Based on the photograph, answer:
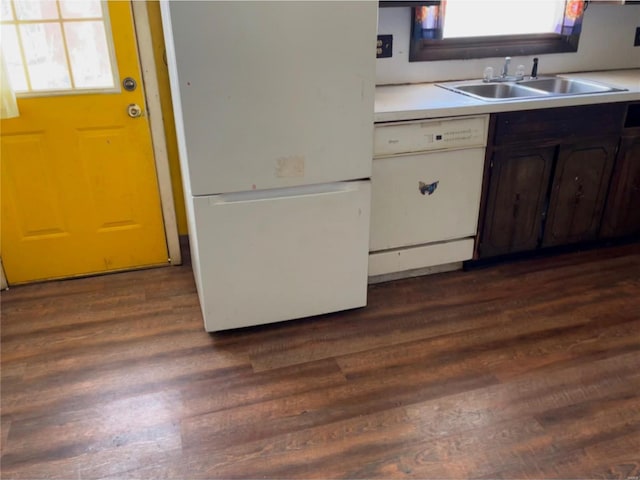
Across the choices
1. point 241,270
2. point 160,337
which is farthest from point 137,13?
point 160,337

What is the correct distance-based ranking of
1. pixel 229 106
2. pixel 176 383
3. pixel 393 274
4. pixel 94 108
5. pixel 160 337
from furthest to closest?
pixel 393 274 < pixel 94 108 < pixel 160 337 < pixel 176 383 < pixel 229 106

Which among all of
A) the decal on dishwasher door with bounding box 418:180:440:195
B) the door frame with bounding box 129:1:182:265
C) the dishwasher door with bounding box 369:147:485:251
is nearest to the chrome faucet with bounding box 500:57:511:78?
the dishwasher door with bounding box 369:147:485:251

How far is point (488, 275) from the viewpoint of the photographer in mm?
2717

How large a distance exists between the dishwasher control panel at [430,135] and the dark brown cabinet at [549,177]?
0.08 metres

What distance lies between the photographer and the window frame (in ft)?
9.20

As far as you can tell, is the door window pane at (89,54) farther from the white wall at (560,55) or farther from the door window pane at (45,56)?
the white wall at (560,55)

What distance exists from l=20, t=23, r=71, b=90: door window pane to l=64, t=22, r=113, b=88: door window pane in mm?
39

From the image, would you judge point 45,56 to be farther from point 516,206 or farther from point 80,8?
point 516,206

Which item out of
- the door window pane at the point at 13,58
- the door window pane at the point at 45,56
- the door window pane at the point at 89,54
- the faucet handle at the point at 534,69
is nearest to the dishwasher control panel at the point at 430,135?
the faucet handle at the point at 534,69

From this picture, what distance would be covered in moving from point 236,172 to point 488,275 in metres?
1.48

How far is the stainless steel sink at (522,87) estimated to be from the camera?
108 inches

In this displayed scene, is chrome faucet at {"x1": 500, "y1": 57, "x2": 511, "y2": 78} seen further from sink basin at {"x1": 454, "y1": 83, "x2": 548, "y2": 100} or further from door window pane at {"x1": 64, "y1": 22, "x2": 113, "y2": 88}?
door window pane at {"x1": 64, "y1": 22, "x2": 113, "y2": 88}

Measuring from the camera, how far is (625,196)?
2.81m

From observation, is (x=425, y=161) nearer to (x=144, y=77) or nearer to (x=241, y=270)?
(x=241, y=270)
